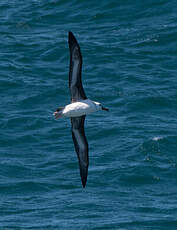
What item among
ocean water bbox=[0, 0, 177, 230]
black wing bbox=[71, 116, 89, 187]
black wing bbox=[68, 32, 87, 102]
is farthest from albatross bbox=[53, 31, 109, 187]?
ocean water bbox=[0, 0, 177, 230]

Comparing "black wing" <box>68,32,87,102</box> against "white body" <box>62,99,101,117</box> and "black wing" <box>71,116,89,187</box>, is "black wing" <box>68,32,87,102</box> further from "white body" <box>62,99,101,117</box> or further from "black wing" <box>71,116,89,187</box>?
"black wing" <box>71,116,89,187</box>

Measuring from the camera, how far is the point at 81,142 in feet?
95.9

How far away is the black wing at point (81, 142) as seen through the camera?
28.9 m

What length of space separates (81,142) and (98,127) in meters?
14.4

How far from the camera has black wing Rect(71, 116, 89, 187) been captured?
2894 centimetres

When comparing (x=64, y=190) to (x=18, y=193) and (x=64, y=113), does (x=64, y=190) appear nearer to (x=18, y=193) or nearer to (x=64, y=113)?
(x=18, y=193)

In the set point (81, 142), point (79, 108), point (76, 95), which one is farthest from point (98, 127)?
point (79, 108)

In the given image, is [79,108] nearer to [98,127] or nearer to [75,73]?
[75,73]

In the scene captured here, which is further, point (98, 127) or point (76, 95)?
point (98, 127)

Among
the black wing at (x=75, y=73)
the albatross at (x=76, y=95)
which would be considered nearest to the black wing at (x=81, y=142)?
the albatross at (x=76, y=95)

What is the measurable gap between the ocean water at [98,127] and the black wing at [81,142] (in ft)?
29.5

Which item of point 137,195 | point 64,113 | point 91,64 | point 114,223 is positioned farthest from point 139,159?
point 64,113

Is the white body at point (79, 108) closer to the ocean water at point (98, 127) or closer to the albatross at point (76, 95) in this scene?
the albatross at point (76, 95)

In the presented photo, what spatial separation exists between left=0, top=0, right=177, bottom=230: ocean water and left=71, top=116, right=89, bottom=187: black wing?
899 centimetres
